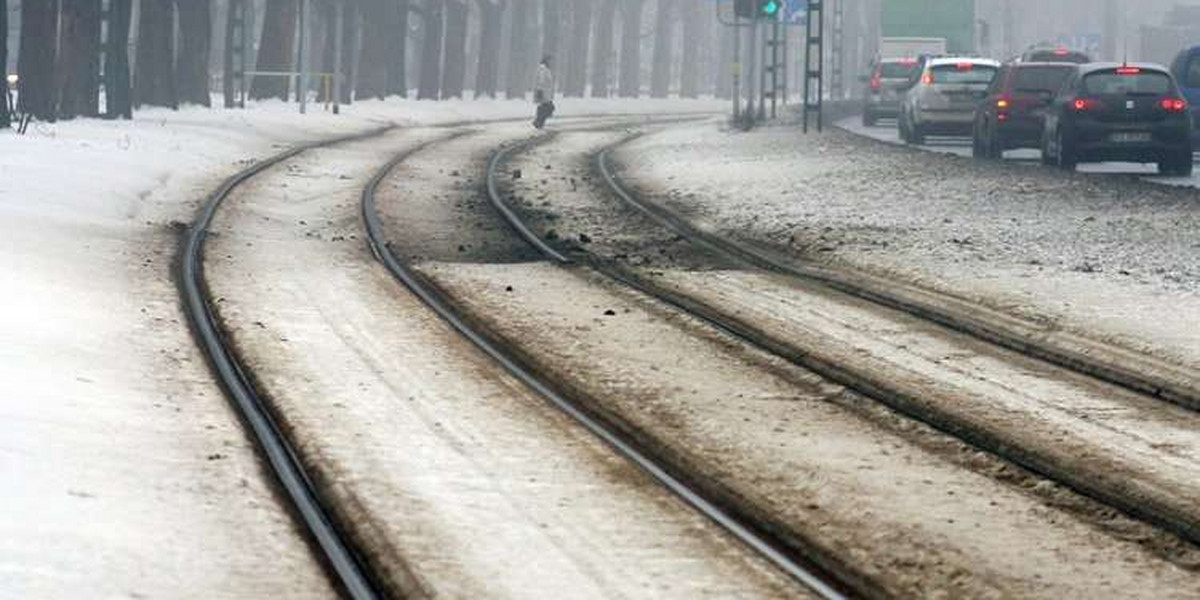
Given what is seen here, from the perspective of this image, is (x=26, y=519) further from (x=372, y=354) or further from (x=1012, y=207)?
(x=1012, y=207)

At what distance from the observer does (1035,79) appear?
35.9 meters

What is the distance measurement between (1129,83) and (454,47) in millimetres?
42859

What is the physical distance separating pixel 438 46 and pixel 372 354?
58.6 meters

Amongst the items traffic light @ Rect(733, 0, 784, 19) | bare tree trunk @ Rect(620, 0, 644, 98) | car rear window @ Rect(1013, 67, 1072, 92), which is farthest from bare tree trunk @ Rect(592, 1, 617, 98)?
car rear window @ Rect(1013, 67, 1072, 92)

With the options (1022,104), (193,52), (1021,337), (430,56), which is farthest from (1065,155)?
(430,56)

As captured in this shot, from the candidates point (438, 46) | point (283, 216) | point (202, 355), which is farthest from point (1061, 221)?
point (438, 46)

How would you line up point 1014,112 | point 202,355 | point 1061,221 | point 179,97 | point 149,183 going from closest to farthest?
point 202,355, point 1061,221, point 149,183, point 1014,112, point 179,97

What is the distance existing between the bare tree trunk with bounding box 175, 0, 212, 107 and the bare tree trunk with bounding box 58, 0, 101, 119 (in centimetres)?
890

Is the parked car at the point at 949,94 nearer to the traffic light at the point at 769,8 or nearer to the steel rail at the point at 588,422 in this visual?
the traffic light at the point at 769,8

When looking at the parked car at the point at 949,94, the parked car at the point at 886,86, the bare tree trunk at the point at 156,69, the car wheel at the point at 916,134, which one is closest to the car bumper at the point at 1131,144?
the parked car at the point at 949,94

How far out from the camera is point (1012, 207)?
24.6 metres

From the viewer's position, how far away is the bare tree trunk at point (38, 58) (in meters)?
36.6

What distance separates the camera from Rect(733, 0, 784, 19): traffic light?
1714 inches

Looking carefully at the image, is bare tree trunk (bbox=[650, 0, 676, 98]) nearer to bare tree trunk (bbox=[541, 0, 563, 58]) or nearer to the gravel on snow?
bare tree trunk (bbox=[541, 0, 563, 58])
